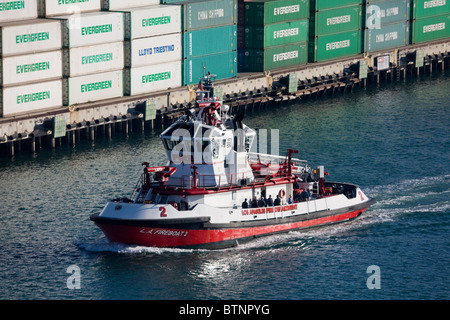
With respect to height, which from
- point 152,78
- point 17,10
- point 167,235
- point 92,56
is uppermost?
point 17,10

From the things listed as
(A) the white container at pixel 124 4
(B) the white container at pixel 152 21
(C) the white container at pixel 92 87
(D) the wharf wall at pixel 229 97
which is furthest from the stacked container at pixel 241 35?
(C) the white container at pixel 92 87

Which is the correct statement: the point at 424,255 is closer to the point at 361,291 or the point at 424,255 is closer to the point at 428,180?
the point at 361,291

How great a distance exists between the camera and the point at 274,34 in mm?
104688

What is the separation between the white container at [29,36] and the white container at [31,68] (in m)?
0.49

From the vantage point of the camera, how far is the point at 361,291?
53.2m

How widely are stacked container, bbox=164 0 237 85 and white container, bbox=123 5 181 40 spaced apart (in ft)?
3.32

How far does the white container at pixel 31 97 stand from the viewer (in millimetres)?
83125

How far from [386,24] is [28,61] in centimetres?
4890

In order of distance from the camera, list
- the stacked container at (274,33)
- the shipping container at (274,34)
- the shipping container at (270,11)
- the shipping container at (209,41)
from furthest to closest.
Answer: the shipping container at (274,34)
the stacked container at (274,33)
the shipping container at (270,11)
the shipping container at (209,41)

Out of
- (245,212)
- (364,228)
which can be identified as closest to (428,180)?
(364,228)

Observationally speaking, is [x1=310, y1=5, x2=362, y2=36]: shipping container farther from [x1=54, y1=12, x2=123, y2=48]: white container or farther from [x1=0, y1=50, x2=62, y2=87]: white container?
[x1=0, y1=50, x2=62, y2=87]: white container

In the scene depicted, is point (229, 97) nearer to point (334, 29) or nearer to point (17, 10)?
point (334, 29)

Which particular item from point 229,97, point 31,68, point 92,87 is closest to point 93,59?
point 92,87

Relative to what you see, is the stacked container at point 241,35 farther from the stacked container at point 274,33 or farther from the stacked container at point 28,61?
the stacked container at point 28,61
